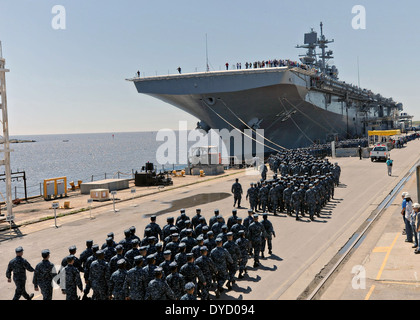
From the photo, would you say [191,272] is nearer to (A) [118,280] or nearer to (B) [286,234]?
(A) [118,280]

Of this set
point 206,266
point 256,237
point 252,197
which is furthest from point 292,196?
point 206,266

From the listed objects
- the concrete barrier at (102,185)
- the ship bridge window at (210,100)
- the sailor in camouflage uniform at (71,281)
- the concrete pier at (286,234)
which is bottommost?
the concrete pier at (286,234)

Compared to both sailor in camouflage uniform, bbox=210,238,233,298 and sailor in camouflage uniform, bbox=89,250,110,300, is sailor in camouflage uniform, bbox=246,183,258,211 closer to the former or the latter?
sailor in camouflage uniform, bbox=210,238,233,298

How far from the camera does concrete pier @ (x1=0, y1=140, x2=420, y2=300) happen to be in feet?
28.8

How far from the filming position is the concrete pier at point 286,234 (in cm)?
877

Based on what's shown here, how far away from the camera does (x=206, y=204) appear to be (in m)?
19.3

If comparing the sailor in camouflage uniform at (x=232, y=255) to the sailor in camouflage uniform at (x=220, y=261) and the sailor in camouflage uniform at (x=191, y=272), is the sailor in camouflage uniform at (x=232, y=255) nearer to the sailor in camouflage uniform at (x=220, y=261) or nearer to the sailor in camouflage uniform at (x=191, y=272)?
the sailor in camouflage uniform at (x=220, y=261)

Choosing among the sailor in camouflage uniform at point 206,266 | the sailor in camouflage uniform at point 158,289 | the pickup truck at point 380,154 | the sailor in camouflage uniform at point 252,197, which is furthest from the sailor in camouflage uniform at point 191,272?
the pickup truck at point 380,154

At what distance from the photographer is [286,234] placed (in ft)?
44.2

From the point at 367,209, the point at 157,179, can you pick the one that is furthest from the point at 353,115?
the point at 367,209

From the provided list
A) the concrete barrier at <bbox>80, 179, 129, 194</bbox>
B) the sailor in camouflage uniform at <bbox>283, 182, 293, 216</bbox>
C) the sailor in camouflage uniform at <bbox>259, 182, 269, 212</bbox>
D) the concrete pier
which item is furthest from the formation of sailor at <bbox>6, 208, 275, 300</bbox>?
the concrete barrier at <bbox>80, 179, 129, 194</bbox>

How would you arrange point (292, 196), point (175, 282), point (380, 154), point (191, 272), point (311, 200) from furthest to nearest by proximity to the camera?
1. point (380, 154)
2. point (292, 196)
3. point (311, 200)
4. point (191, 272)
5. point (175, 282)

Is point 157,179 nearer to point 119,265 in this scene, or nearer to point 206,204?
point 206,204
